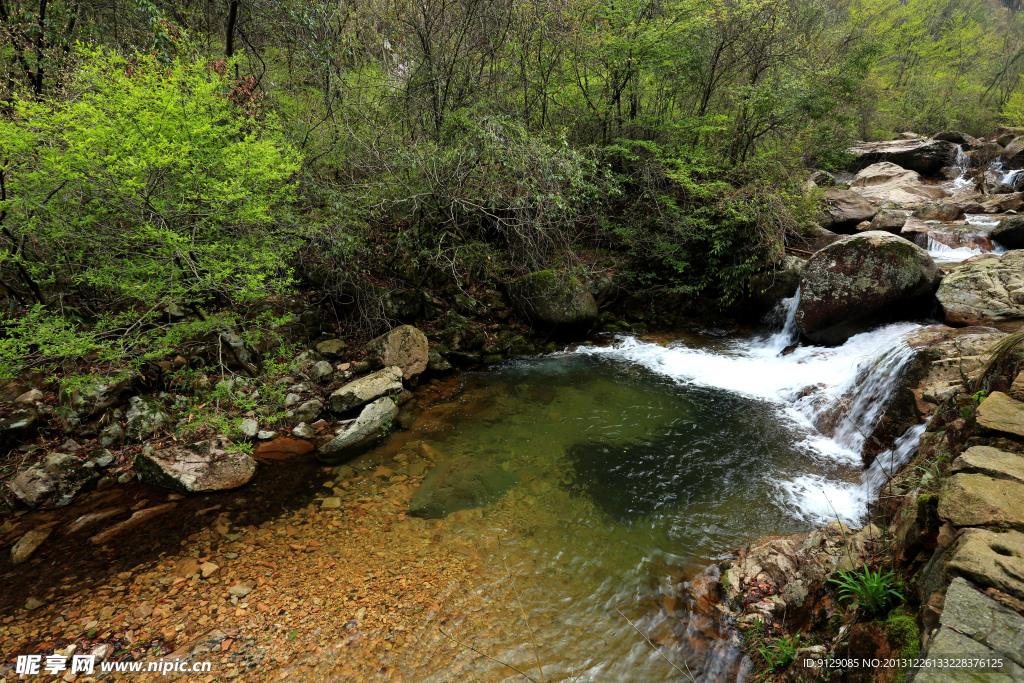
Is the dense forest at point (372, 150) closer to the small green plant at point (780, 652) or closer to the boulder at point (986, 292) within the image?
the boulder at point (986, 292)

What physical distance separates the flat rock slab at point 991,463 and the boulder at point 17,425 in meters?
8.36

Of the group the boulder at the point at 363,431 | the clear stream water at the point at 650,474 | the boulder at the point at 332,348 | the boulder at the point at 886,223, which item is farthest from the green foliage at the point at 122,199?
the boulder at the point at 886,223

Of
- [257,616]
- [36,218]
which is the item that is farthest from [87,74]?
[257,616]

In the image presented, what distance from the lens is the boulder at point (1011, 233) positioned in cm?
821

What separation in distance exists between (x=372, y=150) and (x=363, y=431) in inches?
184

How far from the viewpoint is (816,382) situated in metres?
6.33

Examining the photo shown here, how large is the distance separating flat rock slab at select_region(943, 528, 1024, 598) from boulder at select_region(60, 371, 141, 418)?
290 inches

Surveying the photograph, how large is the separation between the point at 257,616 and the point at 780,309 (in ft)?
30.1

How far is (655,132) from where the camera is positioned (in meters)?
9.71

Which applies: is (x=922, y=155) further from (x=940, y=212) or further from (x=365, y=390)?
(x=365, y=390)

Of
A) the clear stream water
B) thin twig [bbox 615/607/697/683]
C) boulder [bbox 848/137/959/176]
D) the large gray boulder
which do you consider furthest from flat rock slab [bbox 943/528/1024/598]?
boulder [bbox 848/137/959/176]

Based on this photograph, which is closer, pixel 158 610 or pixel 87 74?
pixel 158 610

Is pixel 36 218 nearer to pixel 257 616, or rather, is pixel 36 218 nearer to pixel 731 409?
pixel 257 616

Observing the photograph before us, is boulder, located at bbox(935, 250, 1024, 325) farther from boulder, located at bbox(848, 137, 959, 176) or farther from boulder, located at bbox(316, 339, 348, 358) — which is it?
boulder, located at bbox(848, 137, 959, 176)
